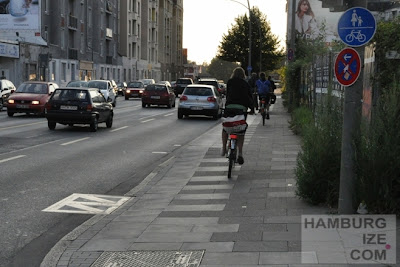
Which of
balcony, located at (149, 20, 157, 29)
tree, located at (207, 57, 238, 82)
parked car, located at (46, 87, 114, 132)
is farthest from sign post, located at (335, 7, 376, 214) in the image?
tree, located at (207, 57, 238, 82)

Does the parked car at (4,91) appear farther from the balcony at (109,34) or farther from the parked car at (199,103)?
the balcony at (109,34)

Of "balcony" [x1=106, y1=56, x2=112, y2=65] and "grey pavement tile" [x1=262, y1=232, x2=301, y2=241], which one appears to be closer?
"grey pavement tile" [x1=262, y1=232, x2=301, y2=241]

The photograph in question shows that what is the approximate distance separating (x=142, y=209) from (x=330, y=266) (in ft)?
12.1

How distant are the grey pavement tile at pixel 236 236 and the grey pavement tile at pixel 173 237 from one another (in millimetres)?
86

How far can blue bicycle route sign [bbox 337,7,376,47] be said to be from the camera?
7.06m

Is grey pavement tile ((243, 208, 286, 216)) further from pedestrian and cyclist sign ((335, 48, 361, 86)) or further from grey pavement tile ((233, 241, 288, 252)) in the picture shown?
pedestrian and cyclist sign ((335, 48, 361, 86))

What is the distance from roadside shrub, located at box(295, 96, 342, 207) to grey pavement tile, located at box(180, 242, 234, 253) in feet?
7.84

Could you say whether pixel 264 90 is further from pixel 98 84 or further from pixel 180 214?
pixel 98 84

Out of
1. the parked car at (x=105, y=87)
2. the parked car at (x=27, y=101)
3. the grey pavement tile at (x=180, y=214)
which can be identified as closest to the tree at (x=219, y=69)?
the parked car at (x=105, y=87)

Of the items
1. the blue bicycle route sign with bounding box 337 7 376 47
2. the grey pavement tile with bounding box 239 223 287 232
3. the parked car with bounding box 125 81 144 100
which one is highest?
the blue bicycle route sign with bounding box 337 7 376 47

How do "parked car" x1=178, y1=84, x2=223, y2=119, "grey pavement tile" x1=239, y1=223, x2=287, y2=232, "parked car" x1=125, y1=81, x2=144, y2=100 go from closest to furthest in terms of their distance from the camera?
1. "grey pavement tile" x1=239, y1=223, x2=287, y2=232
2. "parked car" x1=178, y1=84, x2=223, y2=119
3. "parked car" x1=125, y1=81, x2=144, y2=100

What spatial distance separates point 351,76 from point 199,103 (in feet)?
78.5

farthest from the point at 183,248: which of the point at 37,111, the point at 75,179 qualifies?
the point at 37,111

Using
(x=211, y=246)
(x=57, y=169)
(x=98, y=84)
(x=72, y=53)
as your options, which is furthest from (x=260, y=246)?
(x=72, y=53)
